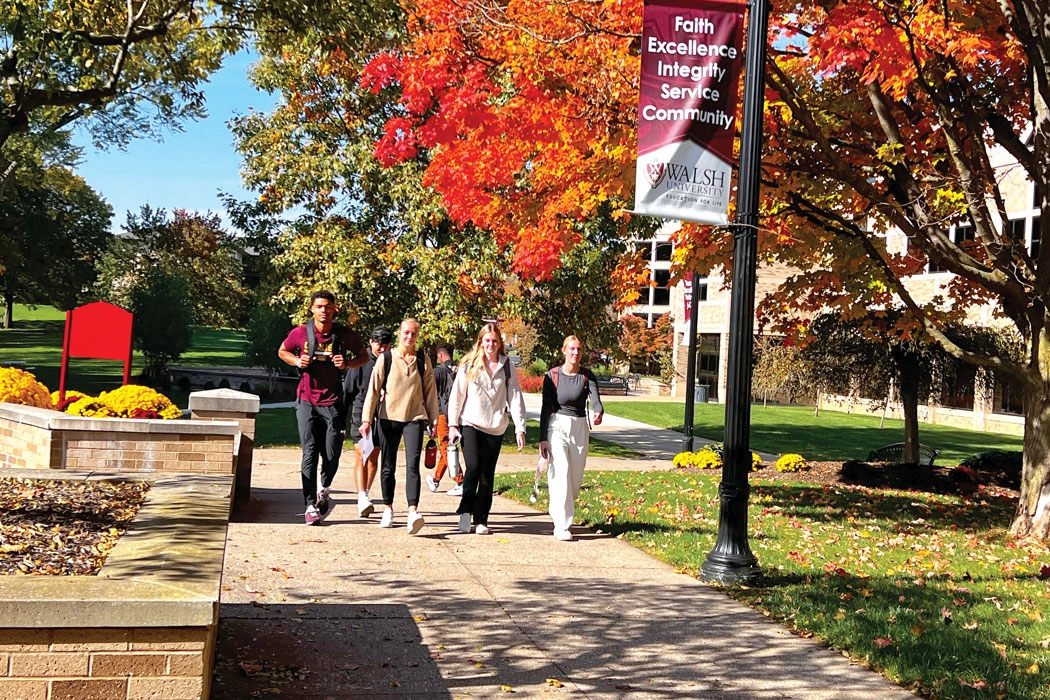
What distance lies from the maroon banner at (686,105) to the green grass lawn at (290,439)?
437 inches

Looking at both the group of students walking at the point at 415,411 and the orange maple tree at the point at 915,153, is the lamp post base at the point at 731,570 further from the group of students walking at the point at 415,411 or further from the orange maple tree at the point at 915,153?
the orange maple tree at the point at 915,153

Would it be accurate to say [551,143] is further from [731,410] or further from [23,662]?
[23,662]

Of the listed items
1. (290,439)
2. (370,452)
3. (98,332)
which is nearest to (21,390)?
(98,332)

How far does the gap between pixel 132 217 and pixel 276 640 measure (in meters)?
60.4

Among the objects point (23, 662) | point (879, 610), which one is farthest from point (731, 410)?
point (23, 662)

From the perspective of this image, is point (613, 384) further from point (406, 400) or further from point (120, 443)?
point (120, 443)

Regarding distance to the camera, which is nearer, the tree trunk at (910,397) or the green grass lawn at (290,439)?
the tree trunk at (910,397)

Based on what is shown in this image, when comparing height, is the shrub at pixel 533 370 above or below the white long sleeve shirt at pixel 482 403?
above

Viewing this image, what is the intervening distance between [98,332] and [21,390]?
124cm

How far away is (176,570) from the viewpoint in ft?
12.9

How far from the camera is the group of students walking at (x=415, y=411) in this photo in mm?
9344

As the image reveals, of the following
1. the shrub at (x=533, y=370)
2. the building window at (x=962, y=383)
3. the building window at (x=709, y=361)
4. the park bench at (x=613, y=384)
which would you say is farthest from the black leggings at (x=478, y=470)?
the building window at (x=709, y=361)

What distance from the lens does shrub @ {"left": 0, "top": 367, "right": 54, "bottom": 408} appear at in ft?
33.9

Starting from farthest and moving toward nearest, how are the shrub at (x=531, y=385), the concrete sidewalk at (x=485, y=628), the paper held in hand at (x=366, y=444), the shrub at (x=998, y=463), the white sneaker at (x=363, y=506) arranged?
the shrub at (x=531, y=385) < the shrub at (x=998, y=463) < the white sneaker at (x=363, y=506) < the paper held in hand at (x=366, y=444) < the concrete sidewalk at (x=485, y=628)
